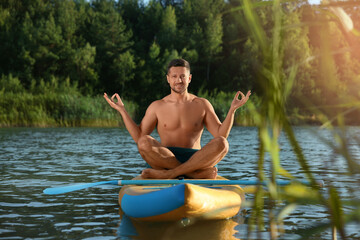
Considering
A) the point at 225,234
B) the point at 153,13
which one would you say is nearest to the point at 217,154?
the point at 225,234

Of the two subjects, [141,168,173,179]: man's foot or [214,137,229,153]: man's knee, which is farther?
[141,168,173,179]: man's foot

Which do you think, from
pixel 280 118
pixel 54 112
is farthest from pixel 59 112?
pixel 280 118

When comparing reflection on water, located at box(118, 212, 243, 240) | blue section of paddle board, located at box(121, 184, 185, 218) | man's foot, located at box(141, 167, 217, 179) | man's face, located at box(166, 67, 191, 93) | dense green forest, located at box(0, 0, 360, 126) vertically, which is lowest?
reflection on water, located at box(118, 212, 243, 240)

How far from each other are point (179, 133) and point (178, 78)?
1.67ft

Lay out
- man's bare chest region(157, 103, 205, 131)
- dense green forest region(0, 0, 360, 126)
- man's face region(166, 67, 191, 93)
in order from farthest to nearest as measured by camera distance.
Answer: dense green forest region(0, 0, 360, 126) → man's bare chest region(157, 103, 205, 131) → man's face region(166, 67, 191, 93)

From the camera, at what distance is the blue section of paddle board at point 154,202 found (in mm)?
3559

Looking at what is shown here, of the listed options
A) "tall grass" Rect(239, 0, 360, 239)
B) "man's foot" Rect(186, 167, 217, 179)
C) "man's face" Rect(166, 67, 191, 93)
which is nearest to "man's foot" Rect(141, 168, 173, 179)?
"man's foot" Rect(186, 167, 217, 179)

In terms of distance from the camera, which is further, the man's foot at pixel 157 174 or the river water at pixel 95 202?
the man's foot at pixel 157 174

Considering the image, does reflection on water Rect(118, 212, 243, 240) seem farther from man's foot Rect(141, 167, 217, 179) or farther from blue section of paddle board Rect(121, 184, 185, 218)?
man's foot Rect(141, 167, 217, 179)

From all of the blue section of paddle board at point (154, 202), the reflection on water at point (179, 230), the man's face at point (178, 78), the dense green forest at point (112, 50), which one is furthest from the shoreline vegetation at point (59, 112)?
the blue section of paddle board at point (154, 202)

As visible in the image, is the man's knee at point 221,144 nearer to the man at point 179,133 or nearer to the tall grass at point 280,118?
the man at point 179,133

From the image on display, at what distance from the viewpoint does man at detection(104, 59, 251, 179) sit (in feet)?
15.1

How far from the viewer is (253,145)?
14492 millimetres

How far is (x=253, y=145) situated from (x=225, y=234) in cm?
1072
